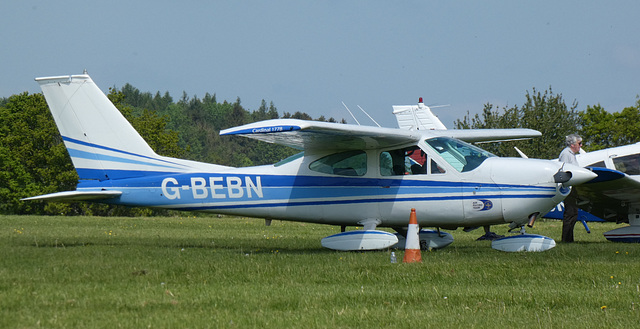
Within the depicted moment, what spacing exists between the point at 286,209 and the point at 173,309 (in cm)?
655

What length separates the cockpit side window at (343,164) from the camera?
11.9 m

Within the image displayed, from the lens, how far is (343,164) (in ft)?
39.3

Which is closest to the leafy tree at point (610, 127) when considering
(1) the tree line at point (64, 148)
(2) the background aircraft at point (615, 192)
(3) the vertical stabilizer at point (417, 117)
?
(1) the tree line at point (64, 148)

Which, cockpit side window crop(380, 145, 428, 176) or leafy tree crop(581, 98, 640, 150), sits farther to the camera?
leafy tree crop(581, 98, 640, 150)

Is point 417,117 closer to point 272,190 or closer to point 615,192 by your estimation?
point 615,192

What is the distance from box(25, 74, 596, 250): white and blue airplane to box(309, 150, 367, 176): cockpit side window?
0.06 ft

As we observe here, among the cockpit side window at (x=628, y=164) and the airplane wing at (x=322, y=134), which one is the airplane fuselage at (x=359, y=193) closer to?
the airplane wing at (x=322, y=134)

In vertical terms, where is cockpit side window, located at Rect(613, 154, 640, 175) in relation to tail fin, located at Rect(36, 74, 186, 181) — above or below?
below

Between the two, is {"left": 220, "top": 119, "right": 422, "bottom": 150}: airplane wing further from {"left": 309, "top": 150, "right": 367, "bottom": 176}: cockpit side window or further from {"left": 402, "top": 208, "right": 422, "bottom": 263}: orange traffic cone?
{"left": 402, "top": 208, "right": 422, "bottom": 263}: orange traffic cone

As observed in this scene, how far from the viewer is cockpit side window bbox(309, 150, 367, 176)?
11.9 metres

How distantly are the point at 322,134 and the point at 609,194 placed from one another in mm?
6601

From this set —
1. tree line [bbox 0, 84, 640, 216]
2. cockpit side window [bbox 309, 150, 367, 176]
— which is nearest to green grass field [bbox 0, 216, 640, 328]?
cockpit side window [bbox 309, 150, 367, 176]

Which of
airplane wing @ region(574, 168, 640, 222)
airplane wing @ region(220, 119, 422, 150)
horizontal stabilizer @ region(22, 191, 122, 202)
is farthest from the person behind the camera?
airplane wing @ region(574, 168, 640, 222)

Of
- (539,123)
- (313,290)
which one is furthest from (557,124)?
(313,290)
